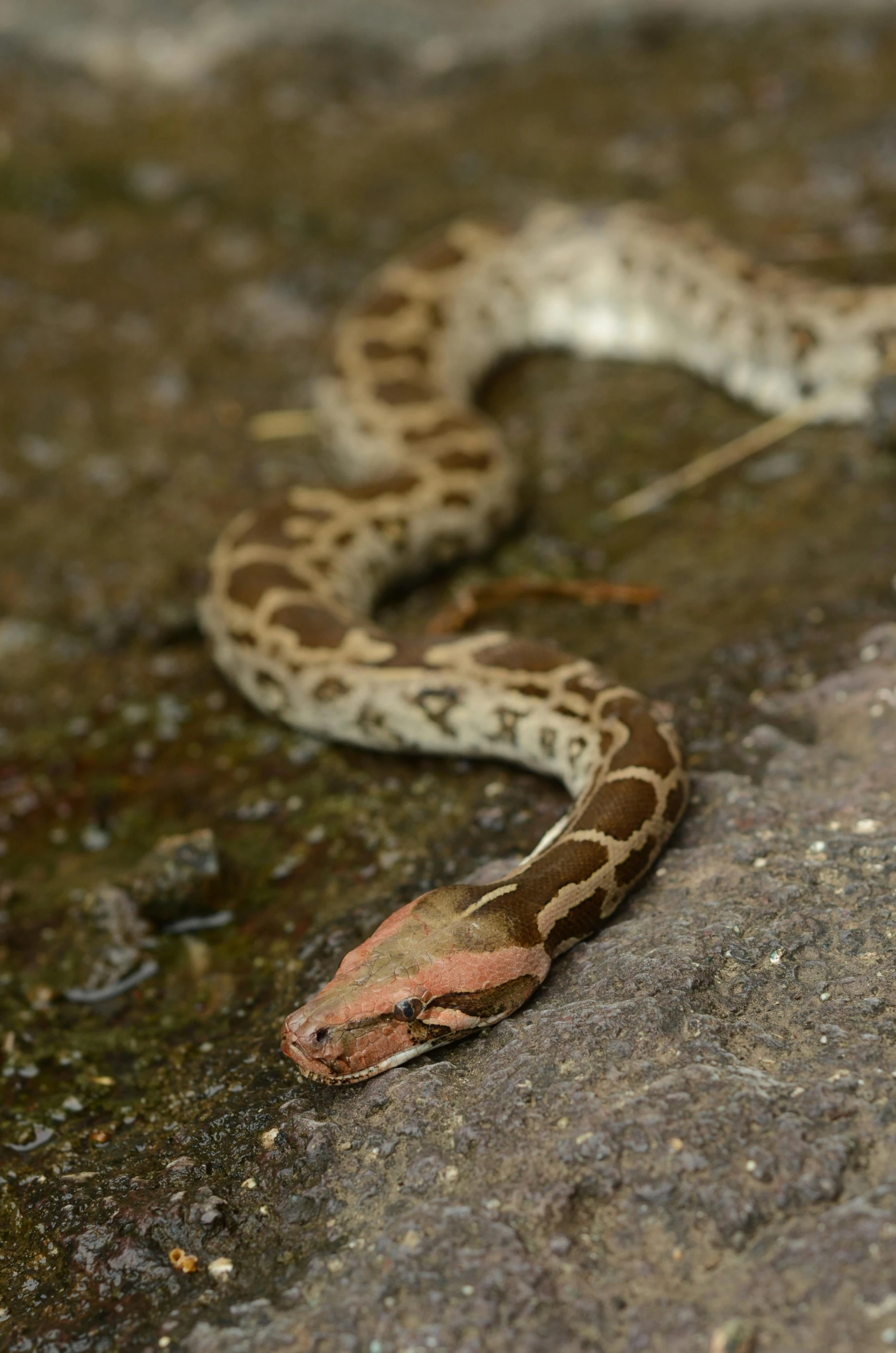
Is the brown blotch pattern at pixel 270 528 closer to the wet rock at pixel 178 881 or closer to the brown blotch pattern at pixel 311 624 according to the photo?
the brown blotch pattern at pixel 311 624

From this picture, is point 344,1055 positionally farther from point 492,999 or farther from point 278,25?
point 278,25

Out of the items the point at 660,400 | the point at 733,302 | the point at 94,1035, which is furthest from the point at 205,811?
the point at 733,302

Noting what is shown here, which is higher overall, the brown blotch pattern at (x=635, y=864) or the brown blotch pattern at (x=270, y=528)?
the brown blotch pattern at (x=270, y=528)

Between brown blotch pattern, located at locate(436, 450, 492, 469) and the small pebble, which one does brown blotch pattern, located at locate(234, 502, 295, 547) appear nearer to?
brown blotch pattern, located at locate(436, 450, 492, 469)

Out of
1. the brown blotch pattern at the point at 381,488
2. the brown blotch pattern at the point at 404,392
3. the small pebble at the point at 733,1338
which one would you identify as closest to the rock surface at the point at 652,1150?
the small pebble at the point at 733,1338

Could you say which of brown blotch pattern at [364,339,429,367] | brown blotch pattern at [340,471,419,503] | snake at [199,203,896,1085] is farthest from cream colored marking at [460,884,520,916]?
brown blotch pattern at [364,339,429,367]

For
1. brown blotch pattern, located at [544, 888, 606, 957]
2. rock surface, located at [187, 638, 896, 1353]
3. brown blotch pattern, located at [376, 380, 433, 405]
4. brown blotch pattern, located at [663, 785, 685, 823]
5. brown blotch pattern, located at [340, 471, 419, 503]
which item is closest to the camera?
rock surface, located at [187, 638, 896, 1353]
